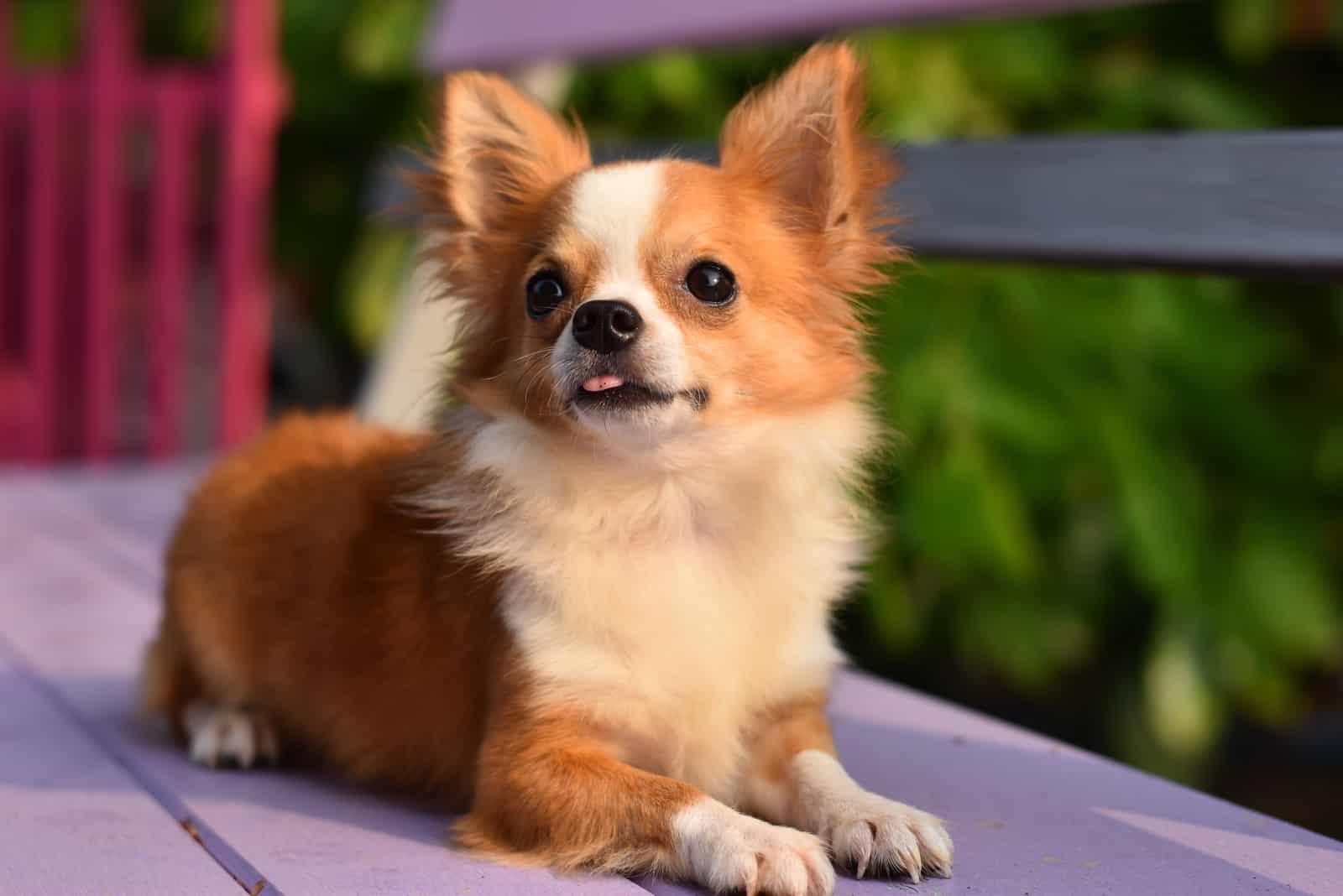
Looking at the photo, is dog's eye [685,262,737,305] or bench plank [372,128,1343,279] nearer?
bench plank [372,128,1343,279]

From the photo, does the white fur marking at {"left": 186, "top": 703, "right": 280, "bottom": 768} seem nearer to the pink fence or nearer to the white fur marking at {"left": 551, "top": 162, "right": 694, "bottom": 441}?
the white fur marking at {"left": 551, "top": 162, "right": 694, "bottom": 441}

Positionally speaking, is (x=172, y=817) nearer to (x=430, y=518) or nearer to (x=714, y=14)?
(x=430, y=518)

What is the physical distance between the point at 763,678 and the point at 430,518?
1.60ft

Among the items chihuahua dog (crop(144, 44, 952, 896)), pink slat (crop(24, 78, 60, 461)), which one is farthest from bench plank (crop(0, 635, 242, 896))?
pink slat (crop(24, 78, 60, 461))

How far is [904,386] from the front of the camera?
12.1ft

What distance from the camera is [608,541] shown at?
1.75m

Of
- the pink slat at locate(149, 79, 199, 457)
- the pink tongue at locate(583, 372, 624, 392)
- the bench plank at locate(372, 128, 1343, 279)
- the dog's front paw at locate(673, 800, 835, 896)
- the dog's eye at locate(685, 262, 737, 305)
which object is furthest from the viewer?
the pink slat at locate(149, 79, 199, 457)

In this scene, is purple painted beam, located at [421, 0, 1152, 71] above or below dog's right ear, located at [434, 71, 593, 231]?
above

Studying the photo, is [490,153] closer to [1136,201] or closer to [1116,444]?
[1136,201]

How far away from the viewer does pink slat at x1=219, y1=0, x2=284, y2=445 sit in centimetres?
439

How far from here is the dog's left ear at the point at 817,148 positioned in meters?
1.88

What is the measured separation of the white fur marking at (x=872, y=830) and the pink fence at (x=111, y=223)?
317 cm

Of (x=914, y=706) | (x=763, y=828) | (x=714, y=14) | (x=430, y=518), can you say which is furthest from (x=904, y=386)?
(x=763, y=828)

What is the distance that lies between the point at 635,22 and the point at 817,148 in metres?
1.29
